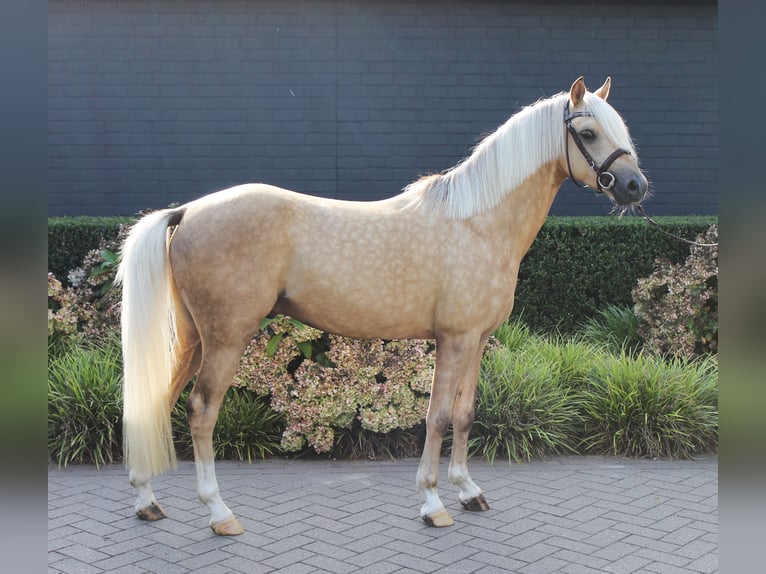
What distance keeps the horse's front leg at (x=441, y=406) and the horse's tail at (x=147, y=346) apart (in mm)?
1375

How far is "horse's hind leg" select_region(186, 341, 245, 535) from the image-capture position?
11.6 feet

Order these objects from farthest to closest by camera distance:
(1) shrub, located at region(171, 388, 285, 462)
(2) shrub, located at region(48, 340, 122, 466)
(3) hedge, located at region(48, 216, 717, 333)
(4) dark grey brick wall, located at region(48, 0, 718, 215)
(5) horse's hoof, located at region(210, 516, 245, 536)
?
(4) dark grey brick wall, located at region(48, 0, 718, 215) < (3) hedge, located at region(48, 216, 717, 333) < (1) shrub, located at region(171, 388, 285, 462) < (2) shrub, located at region(48, 340, 122, 466) < (5) horse's hoof, located at region(210, 516, 245, 536)

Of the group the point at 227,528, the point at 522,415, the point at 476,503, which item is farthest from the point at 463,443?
the point at 227,528

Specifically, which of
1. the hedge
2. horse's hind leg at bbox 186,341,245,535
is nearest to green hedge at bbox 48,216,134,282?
the hedge

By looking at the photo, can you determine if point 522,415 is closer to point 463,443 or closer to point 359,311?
point 463,443

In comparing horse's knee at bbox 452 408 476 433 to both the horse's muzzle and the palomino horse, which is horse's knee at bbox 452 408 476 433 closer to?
the palomino horse

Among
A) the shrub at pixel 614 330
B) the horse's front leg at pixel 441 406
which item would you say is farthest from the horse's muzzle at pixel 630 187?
the shrub at pixel 614 330

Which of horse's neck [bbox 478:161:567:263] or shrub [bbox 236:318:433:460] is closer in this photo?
horse's neck [bbox 478:161:567:263]

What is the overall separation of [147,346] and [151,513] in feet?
3.34

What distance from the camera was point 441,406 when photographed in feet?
12.2

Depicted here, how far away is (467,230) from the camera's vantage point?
376 cm

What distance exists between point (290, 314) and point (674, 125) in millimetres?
6185
